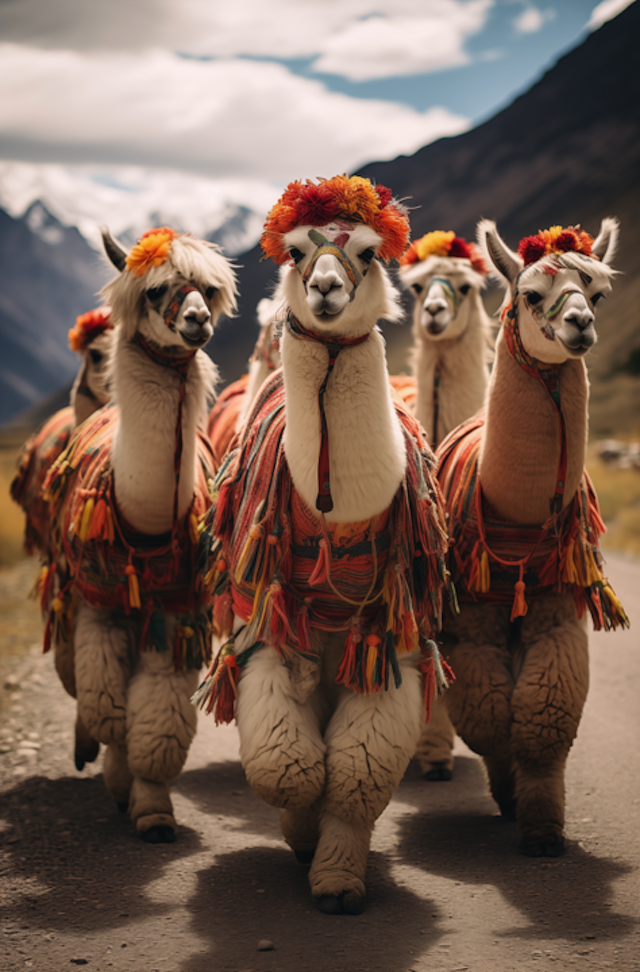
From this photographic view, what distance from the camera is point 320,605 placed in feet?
11.1

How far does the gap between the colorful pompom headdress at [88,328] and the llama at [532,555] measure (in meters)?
2.59

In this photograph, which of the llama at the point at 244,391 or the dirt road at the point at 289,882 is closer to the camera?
the dirt road at the point at 289,882

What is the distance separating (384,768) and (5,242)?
→ 310 ft

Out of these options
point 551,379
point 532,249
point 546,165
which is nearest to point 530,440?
point 551,379

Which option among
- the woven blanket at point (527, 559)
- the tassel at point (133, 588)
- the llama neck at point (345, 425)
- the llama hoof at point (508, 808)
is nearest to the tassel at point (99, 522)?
the tassel at point (133, 588)

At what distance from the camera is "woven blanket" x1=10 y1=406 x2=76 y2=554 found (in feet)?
20.5

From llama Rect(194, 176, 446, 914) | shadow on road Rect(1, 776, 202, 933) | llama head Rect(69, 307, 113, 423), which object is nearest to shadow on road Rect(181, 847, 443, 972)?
llama Rect(194, 176, 446, 914)

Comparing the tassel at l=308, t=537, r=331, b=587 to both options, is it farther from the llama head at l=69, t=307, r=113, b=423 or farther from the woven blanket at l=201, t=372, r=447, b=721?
the llama head at l=69, t=307, r=113, b=423

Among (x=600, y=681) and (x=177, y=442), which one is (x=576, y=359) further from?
(x=600, y=681)

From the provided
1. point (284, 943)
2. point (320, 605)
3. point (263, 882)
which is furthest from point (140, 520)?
point (284, 943)

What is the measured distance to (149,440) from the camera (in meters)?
4.13

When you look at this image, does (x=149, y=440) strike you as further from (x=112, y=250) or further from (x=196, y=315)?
(x=112, y=250)

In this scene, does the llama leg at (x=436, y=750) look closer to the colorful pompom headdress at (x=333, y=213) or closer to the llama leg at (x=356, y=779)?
the llama leg at (x=356, y=779)

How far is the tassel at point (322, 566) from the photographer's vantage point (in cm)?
328
